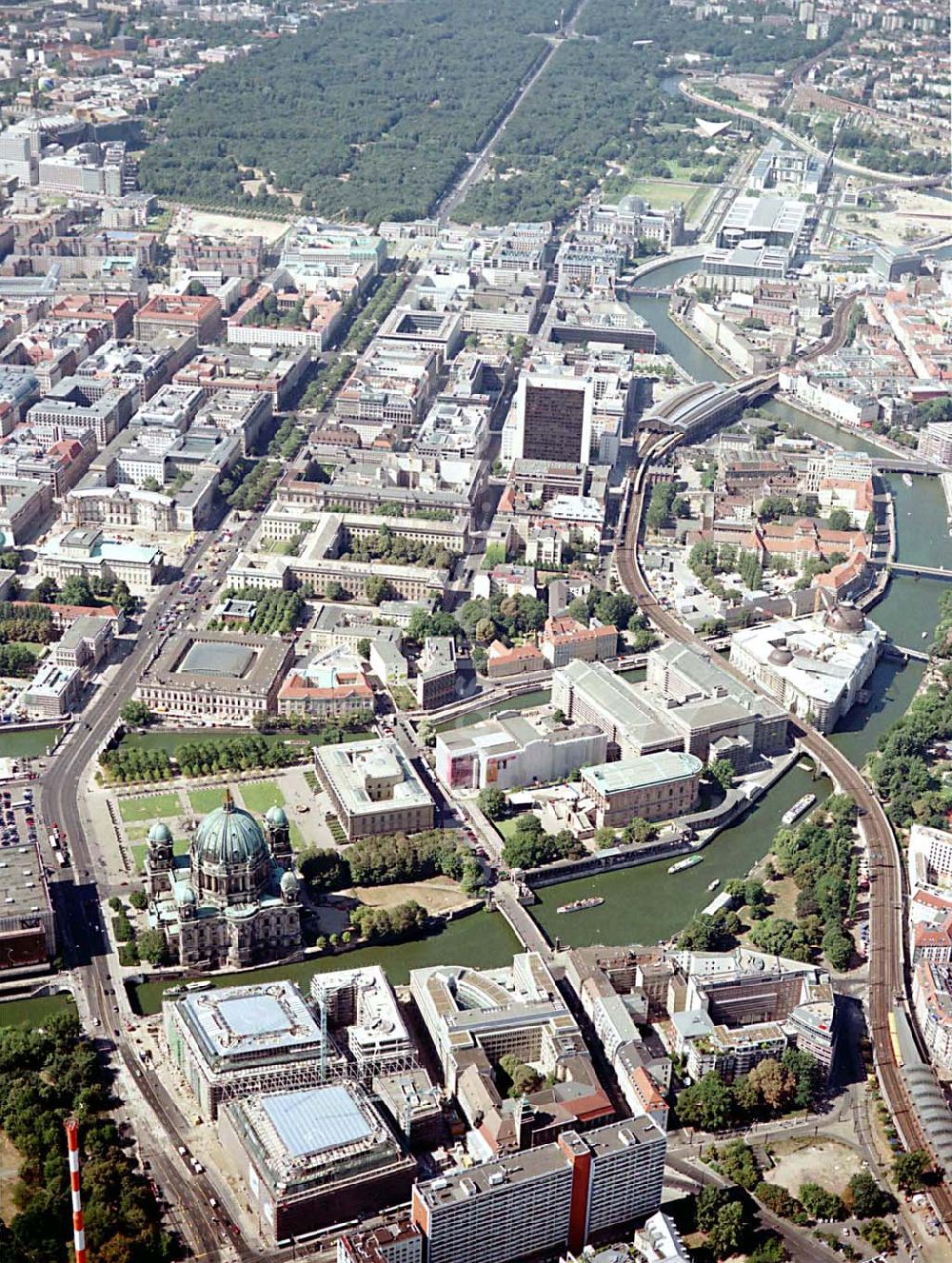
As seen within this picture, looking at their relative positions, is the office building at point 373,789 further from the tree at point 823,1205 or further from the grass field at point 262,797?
the tree at point 823,1205

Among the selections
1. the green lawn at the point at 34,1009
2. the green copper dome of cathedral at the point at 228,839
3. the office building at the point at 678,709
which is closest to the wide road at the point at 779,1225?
the green copper dome of cathedral at the point at 228,839

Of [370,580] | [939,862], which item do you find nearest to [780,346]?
[370,580]

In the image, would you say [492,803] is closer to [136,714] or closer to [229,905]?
[229,905]

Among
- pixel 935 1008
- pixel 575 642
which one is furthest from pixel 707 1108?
pixel 575 642

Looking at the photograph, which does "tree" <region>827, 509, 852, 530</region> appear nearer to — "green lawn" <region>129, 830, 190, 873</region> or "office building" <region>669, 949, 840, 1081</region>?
"office building" <region>669, 949, 840, 1081</region>

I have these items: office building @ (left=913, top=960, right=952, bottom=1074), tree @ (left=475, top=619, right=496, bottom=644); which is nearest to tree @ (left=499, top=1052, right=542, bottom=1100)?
office building @ (left=913, top=960, right=952, bottom=1074)

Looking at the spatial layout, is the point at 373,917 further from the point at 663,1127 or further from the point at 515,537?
the point at 515,537

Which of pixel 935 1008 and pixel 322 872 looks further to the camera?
pixel 322 872
